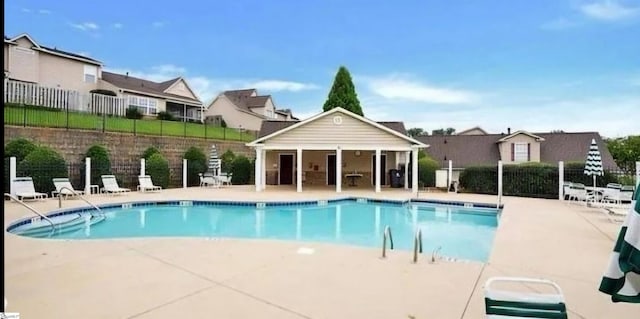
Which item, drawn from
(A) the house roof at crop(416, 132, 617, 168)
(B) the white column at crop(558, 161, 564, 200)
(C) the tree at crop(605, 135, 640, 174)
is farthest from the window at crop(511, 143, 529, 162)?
(C) the tree at crop(605, 135, 640, 174)

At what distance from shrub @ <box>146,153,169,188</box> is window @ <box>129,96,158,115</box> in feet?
42.6

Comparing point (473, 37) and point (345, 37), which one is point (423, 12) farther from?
point (345, 37)

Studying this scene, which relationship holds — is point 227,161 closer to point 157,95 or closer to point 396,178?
point 396,178

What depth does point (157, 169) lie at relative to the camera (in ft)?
66.0

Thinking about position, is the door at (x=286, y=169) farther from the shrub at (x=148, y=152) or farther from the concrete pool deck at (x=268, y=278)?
the concrete pool deck at (x=268, y=278)

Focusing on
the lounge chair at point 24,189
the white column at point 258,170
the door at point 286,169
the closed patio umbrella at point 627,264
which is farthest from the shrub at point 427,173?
the closed patio umbrella at point 627,264

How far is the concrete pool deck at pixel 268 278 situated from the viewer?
162 inches

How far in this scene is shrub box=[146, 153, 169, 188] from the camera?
20062 mm

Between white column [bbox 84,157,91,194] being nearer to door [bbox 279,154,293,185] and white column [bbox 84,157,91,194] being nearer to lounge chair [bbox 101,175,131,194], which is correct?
lounge chair [bbox 101,175,131,194]

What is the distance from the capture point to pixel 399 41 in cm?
2014

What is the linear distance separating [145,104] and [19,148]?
685 inches

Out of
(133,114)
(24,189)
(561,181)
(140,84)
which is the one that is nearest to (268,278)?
(24,189)

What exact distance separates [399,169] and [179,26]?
14.4 metres

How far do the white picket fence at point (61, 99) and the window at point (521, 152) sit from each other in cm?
2542
